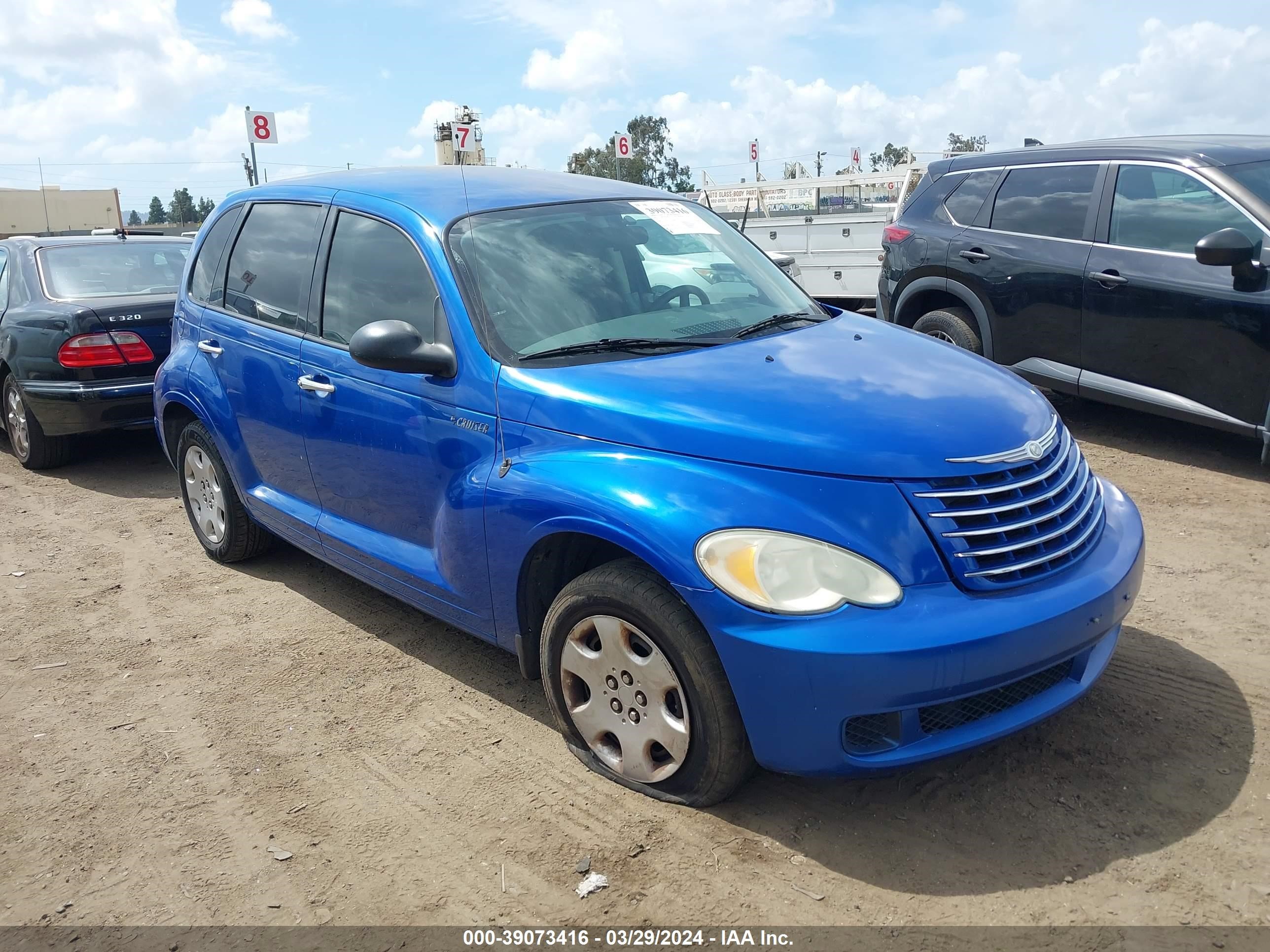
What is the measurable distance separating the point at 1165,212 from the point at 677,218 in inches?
140

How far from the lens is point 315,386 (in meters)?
4.09

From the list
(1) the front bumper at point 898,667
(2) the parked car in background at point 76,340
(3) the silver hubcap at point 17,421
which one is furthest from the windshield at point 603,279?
(3) the silver hubcap at point 17,421

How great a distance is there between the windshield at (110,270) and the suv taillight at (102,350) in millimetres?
509

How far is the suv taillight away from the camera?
22.7ft

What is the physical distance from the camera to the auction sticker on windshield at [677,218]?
4.24 metres

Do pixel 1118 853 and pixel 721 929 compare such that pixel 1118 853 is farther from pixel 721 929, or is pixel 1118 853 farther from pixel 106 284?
pixel 106 284

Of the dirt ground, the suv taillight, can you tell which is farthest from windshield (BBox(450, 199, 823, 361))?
the suv taillight

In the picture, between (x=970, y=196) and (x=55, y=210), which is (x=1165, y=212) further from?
(x=55, y=210)

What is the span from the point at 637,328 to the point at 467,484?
791 mm

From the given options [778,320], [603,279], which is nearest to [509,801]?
[603,279]

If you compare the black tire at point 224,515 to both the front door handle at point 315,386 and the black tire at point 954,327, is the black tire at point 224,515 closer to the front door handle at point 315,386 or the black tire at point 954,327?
the front door handle at point 315,386

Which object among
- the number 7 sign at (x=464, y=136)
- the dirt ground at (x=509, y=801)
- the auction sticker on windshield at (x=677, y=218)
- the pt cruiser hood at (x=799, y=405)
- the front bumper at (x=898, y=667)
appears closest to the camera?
the front bumper at (x=898, y=667)

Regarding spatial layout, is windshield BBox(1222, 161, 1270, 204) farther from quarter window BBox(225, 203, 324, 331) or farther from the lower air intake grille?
quarter window BBox(225, 203, 324, 331)

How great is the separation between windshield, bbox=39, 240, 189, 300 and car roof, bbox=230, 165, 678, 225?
3306 millimetres
